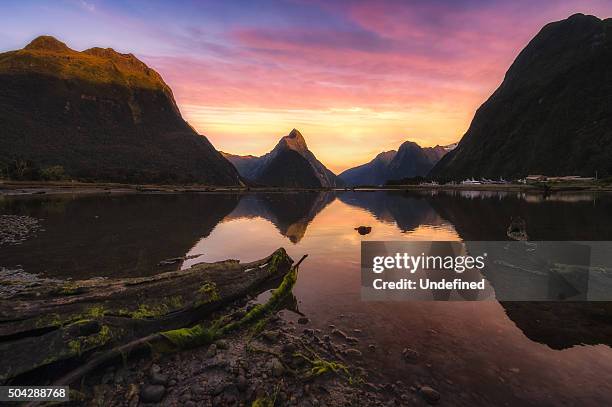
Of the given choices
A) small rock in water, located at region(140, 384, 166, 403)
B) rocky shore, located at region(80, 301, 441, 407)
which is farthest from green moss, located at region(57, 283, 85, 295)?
small rock in water, located at region(140, 384, 166, 403)

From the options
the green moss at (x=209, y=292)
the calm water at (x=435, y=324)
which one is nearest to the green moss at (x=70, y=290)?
the green moss at (x=209, y=292)

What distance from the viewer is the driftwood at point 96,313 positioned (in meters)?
8.75

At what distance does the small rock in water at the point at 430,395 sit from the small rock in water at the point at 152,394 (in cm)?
726

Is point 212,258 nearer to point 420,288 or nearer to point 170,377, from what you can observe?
point 420,288

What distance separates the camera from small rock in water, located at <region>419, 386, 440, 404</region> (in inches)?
366

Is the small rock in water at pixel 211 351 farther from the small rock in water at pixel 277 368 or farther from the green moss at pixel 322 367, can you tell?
the green moss at pixel 322 367

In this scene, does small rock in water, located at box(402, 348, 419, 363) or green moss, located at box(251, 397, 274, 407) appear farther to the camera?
small rock in water, located at box(402, 348, 419, 363)

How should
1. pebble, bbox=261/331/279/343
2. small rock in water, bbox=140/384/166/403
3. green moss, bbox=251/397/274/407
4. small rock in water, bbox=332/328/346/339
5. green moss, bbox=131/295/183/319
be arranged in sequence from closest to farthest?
green moss, bbox=251/397/274/407 → small rock in water, bbox=140/384/166/403 → green moss, bbox=131/295/183/319 → pebble, bbox=261/331/279/343 → small rock in water, bbox=332/328/346/339

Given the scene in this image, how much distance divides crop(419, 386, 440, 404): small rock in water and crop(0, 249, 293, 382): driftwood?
27.8 ft

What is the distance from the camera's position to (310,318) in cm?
1516

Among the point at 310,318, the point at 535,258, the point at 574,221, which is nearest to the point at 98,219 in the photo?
the point at 310,318

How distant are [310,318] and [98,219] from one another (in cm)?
4890

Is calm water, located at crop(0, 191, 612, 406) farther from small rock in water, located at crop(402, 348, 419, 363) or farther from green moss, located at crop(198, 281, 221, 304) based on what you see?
green moss, located at crop(198, 281, 221, 304)

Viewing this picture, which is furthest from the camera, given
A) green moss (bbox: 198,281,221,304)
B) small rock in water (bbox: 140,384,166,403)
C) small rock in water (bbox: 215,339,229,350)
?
green moss (bbox: 198,281,221,304)
